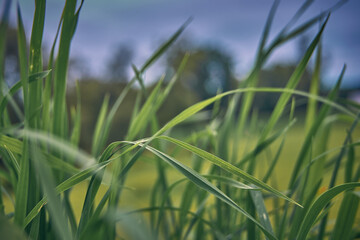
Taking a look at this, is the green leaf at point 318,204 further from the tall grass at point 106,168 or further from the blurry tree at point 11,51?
the blurry tree at point 11,51

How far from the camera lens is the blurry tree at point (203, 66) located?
7523 millimetres

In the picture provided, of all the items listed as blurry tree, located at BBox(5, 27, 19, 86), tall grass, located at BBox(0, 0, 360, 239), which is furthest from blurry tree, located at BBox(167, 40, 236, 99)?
tall grass, located at BBox(0, 0, 360, 239)

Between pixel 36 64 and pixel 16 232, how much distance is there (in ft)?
0.51

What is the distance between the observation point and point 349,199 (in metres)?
0.27

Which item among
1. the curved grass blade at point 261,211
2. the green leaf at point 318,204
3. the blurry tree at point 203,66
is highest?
the blurry tree at point 203,66

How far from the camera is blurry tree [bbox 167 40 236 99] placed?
7.52m

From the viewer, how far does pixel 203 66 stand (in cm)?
910

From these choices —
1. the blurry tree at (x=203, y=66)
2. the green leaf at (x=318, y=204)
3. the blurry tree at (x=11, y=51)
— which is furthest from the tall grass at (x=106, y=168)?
the blurry tree at (x=203, y=66)

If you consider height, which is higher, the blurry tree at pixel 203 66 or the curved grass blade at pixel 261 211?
the blurry tree at pixel 203 66

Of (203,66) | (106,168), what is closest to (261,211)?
(106,168)

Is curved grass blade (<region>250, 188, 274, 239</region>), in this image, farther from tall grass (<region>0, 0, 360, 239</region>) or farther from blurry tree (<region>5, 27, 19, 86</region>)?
blurry tree (<region>5, 27, 19, 86</region>)

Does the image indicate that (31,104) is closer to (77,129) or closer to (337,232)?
(77,129)

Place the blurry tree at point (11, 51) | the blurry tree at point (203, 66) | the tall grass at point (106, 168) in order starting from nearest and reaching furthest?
the tall grass at point (106, 168) → the blurry tree at point (11, 51) → the blurry tree at point (203, 66)

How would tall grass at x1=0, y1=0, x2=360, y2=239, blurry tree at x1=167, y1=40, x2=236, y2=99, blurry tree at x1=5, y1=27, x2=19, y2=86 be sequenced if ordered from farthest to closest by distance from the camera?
blurry tree at x1=167, y1=40, x2=236, y2=99, blurry tree at x1=5, y1=27, x2=19, y2=86, tall grass at x1=0, y1=0, x2=360, y2=239
